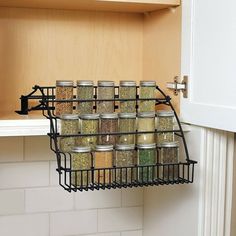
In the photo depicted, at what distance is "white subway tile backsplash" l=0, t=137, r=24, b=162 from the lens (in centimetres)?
152

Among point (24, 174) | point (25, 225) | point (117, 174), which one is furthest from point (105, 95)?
point (25, 225)

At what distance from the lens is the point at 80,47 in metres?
1.56

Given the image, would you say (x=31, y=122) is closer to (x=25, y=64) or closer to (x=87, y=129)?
(x=87, y=129)

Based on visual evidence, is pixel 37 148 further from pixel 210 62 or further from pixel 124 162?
pixel 210 62

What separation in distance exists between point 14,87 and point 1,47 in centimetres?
13

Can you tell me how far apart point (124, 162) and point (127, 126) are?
93mm

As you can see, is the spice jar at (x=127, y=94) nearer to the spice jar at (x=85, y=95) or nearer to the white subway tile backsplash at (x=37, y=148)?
the spice jar at (x=85, y=95)

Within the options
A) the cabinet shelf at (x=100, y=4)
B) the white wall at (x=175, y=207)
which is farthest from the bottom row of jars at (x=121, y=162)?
the cabinet shelf at (x=100, y=4)

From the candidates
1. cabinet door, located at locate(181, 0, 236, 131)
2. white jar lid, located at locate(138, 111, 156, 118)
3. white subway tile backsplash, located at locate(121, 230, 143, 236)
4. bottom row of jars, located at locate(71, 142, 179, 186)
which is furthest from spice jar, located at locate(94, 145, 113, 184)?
white subway tile backsplash, located at locate(121, 230, 143, 236)

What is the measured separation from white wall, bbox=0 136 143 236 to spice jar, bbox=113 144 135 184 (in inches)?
16.9

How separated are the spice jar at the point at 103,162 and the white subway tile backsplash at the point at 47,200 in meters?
0.44

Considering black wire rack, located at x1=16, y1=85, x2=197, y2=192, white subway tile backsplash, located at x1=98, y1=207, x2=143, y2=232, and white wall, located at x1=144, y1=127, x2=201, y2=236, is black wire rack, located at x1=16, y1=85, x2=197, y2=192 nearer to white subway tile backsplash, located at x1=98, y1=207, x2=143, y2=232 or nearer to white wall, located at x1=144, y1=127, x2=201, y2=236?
white wall, located at x1=144, y1=127, x2=201, y2=236

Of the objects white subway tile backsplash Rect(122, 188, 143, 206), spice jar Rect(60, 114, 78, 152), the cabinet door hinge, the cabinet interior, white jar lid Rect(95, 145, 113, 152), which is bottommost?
white subway tile backsplash Rect(122, 188, 143, 206)

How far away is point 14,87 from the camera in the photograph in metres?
1.49
